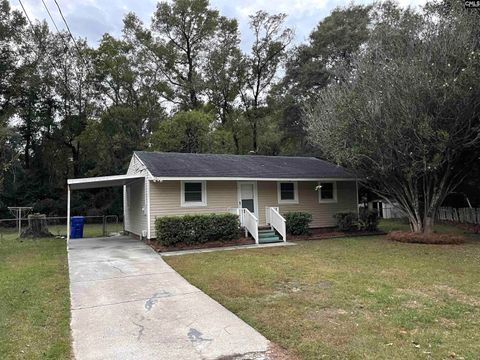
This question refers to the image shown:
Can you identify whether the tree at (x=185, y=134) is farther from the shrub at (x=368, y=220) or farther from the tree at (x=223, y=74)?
the shrub at (x=368, y=220)

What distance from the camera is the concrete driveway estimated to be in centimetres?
400

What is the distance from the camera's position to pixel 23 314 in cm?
532

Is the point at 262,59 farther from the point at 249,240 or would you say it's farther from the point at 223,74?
the point at 249,240

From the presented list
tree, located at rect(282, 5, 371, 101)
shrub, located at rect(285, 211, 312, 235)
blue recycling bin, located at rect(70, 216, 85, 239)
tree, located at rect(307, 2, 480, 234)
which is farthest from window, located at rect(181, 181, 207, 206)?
tree, located at rect(282, 5, 371, 101)

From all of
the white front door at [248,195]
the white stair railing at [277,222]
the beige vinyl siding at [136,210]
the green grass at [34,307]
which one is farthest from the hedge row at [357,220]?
the green grass at [34,307]

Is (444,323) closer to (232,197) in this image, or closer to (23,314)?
(23,314)

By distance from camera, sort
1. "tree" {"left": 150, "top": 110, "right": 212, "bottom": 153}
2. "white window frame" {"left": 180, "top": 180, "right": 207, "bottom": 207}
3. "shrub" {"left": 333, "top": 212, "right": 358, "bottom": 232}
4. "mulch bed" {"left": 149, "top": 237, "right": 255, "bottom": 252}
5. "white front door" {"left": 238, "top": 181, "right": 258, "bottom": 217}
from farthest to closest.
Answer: "tree" {"left": 150, "top": 110, "right": 212, "bottom": 153} → "shrub" {"left": 333, "top": 212, "right": 358, "bottom": 232} → "white front door" {"left": 238, "top": 181, "right": 258, "bottom": 217} → "white window frame" {"left": 180, "top": 180, "right": 207, "bottom": 207} → "mulch bed" {"left": 149, "top": 237, "right": 255, "bottom": 252}

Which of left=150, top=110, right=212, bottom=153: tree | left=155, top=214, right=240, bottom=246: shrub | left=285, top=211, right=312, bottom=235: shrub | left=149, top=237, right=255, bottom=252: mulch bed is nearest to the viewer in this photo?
A: left=149, top=237, right=255, bottom=252: mulch bed

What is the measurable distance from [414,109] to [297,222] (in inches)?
222

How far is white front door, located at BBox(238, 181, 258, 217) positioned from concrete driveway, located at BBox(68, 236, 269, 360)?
6.59 meters

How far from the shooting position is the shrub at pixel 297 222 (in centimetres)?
1405

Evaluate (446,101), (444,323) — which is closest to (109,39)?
(446,101)

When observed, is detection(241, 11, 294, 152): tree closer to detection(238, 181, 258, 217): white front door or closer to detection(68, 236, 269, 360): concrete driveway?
detection(238, 181, 258, 217): white front door

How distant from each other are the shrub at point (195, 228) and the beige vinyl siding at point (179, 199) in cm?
112
